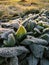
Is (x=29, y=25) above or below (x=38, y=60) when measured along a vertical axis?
above

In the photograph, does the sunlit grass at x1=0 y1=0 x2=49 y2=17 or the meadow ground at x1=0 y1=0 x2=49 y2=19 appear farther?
the sunlit grass at x1=0 y1=0 x2=49 y2=17

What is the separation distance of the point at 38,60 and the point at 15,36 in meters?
0.73

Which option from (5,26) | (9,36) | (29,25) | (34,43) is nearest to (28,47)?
(34,43)

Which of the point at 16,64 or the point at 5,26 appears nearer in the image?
the point at 16,64

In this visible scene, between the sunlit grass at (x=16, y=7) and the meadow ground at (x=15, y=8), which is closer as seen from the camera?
the meadow ground at (x=15, y=8)

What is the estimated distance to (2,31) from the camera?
185 inches

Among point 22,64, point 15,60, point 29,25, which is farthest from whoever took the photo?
point 29,25

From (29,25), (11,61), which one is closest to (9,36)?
(11,61)

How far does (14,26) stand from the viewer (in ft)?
16.7

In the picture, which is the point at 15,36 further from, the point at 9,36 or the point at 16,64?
the point at 16,64

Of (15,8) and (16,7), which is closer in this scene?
(15,8)

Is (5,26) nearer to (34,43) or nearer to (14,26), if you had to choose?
(14,26)

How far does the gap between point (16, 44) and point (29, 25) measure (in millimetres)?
736

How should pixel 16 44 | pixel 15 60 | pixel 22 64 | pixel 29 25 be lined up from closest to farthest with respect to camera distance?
pixel 15 60, pixel 22 64, pixel 16 44, pixel 29 25
